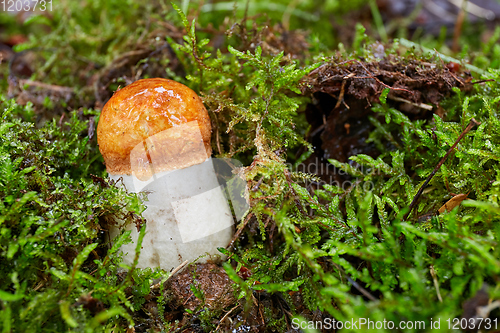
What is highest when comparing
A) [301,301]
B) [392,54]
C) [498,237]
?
[392,54]

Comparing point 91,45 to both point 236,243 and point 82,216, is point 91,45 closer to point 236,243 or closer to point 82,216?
point 82,216

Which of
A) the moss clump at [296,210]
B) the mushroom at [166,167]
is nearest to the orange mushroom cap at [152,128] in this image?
the mushroom at [166,167]

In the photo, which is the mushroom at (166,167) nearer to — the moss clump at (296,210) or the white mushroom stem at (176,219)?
the white mushroom stem at (176,219)

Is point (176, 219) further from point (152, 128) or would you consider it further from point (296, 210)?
point (296, 210)

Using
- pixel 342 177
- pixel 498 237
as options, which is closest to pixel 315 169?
pixel 342 177

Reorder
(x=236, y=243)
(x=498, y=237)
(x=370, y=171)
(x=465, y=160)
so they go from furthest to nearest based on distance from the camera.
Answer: (x=370, y=171) < (x=236, y=243) < (x=465, y=160) < (x=498, y=237)

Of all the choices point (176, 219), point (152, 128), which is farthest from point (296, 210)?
point (152, 128)

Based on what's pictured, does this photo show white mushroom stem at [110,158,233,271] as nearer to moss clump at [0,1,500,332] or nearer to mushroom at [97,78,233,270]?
mushroom at [97,78,233,270]

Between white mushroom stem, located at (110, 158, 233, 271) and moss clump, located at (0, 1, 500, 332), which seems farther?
white mushroom stem, located at (110, 158, 233, 271)

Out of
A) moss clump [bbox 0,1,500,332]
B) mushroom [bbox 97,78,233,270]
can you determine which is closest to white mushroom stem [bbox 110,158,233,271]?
mushroom [bbox 97,78,233,270]
